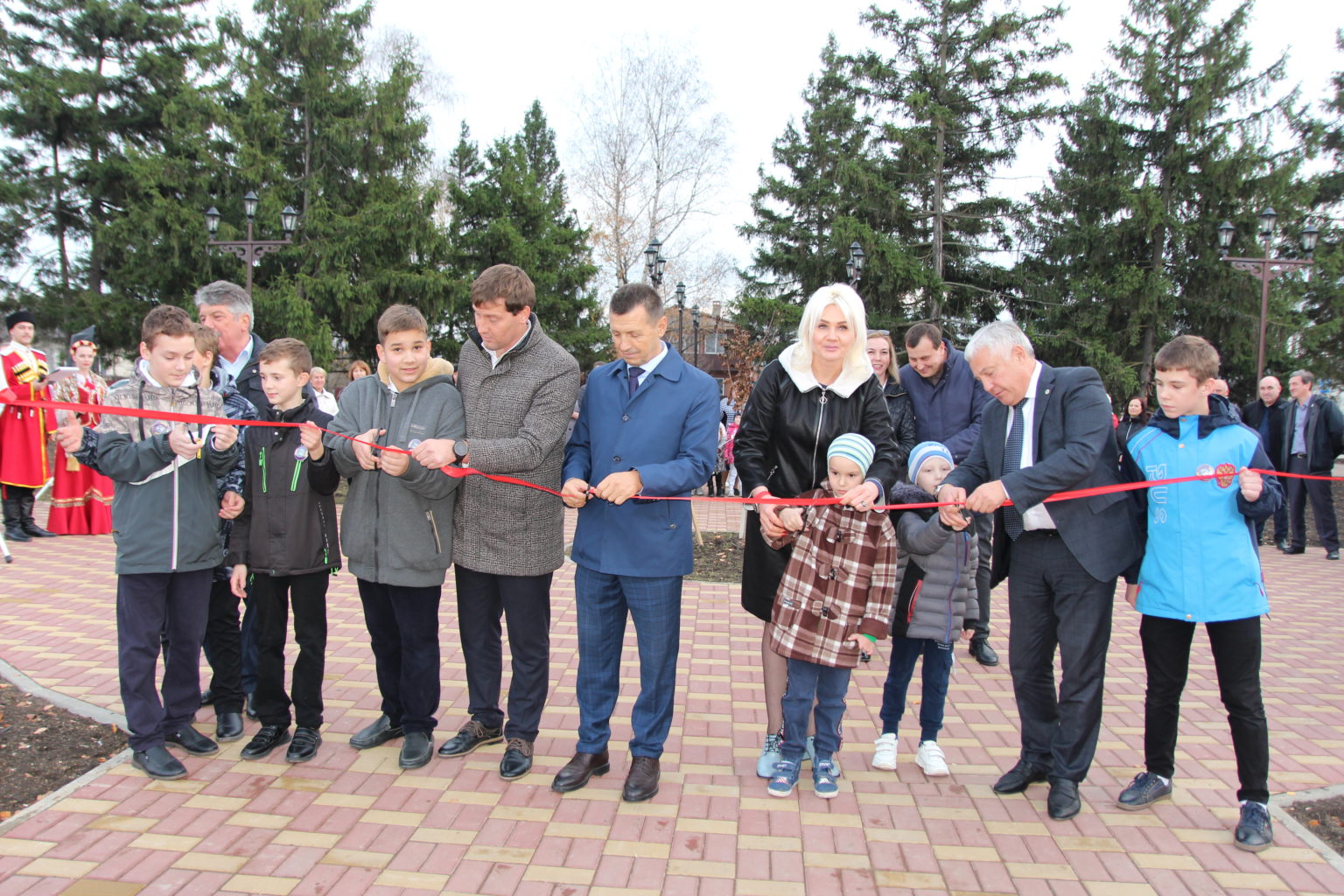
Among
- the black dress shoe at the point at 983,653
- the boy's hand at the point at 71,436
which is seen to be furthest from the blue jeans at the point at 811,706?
the boy's hand at the point at 71,436

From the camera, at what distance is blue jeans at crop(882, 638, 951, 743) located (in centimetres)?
386

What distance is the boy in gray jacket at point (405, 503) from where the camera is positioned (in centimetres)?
364

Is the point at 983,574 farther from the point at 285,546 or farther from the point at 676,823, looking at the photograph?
the point at 285,546

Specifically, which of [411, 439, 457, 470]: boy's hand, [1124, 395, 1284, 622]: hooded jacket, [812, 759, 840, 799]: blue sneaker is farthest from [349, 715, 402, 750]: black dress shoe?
[1124, 395, 1284, 622]: hooded jacket

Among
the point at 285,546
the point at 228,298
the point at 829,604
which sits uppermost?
the point at 228,298

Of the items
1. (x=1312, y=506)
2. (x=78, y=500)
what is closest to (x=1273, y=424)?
(x=1312, y=506)

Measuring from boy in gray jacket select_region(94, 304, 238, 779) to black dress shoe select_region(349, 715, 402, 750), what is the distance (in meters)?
0.69

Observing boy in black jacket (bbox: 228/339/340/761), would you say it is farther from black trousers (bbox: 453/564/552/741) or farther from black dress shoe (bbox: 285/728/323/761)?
black trousers (bbox: 453/564/552/741)

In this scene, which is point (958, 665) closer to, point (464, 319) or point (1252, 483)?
point (1252, 483)

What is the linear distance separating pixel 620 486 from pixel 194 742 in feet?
7.46

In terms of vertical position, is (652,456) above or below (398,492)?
above

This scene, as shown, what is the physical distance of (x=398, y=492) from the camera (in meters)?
3.71

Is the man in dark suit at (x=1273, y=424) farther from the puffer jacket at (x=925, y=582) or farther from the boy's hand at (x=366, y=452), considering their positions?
the boy's hand at (x=366, y=452)

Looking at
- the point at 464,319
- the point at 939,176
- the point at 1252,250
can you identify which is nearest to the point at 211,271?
the point at 464,319
